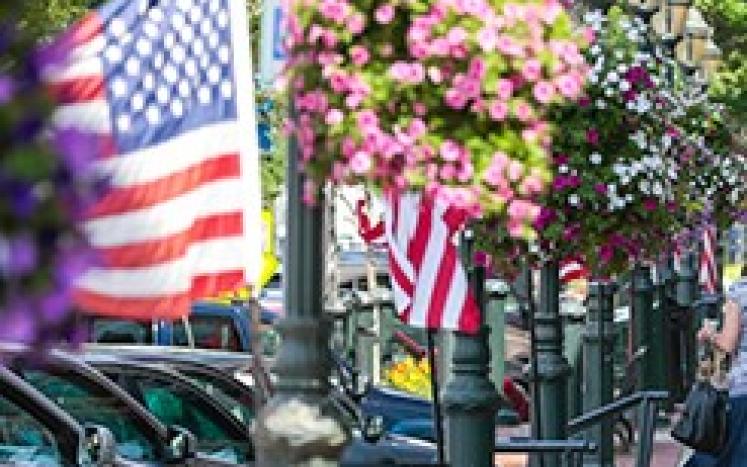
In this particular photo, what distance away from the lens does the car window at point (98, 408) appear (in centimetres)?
947

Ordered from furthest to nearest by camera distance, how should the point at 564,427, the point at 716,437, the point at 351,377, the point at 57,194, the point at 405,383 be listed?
1. the point at 405,383
2. the point at 351,377
3. the point at 564,427
4. the point at 716,437
5. the point at 57,194

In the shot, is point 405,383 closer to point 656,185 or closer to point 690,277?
point 690,277

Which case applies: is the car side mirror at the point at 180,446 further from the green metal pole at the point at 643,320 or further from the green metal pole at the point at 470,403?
the green metal pole at the point at 643,320

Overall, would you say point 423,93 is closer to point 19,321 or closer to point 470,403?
point 19,321

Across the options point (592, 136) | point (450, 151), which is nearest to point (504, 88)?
point (450, 151)

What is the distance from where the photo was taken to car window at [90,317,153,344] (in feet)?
48.4

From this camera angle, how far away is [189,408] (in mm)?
10906

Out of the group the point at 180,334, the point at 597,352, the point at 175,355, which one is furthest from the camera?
the point at 180,334

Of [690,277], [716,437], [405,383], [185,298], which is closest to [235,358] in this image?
[716,437]

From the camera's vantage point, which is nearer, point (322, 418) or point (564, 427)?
point (322, 418)

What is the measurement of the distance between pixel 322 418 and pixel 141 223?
2.34ft

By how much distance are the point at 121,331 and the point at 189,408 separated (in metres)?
4.33

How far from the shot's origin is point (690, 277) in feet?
87.7

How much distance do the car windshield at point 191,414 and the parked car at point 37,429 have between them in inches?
74.2
